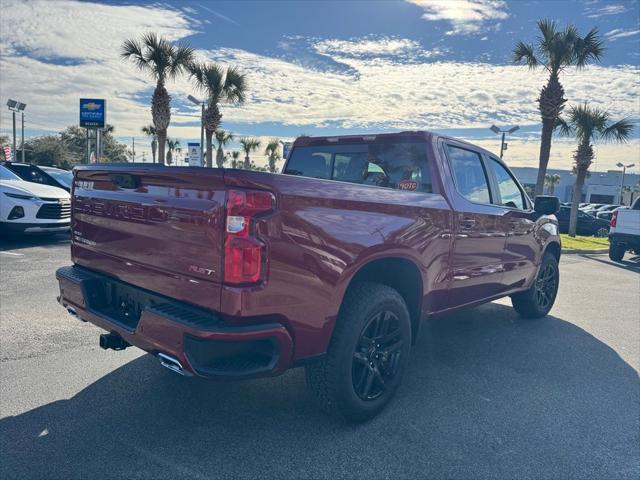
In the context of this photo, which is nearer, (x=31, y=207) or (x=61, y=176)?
(x=31, y=207)

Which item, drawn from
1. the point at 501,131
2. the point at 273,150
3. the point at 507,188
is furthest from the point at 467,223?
the point at 273,150

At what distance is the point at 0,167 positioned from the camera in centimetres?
969

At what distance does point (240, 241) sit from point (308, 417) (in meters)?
1.42

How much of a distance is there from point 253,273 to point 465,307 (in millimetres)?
2472

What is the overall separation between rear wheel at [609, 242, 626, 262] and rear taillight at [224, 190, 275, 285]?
12656 millimetres

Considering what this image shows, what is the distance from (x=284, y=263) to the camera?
97.7 inches

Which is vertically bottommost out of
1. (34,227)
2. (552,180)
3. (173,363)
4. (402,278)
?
(34,227)

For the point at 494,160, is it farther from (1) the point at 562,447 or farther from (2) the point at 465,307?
(1) the point at 562,447

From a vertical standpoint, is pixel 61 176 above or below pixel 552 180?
below

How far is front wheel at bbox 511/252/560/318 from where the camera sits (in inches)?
226

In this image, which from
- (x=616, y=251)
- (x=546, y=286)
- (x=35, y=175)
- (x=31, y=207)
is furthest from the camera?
(x=616, y=251)

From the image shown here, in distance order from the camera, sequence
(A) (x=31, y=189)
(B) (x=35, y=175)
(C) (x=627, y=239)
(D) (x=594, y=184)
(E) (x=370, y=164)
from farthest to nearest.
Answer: (D) (x=594, y=184)
(C) (x=627, y=239)
(B) (x=35, y=175)
(A) (x=31, y=189)
(E) (x=370, y=164)

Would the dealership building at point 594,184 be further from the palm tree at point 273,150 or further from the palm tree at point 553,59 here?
the palm tree at point 553,59

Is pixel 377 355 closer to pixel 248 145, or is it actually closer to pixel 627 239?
pixel 627 239
